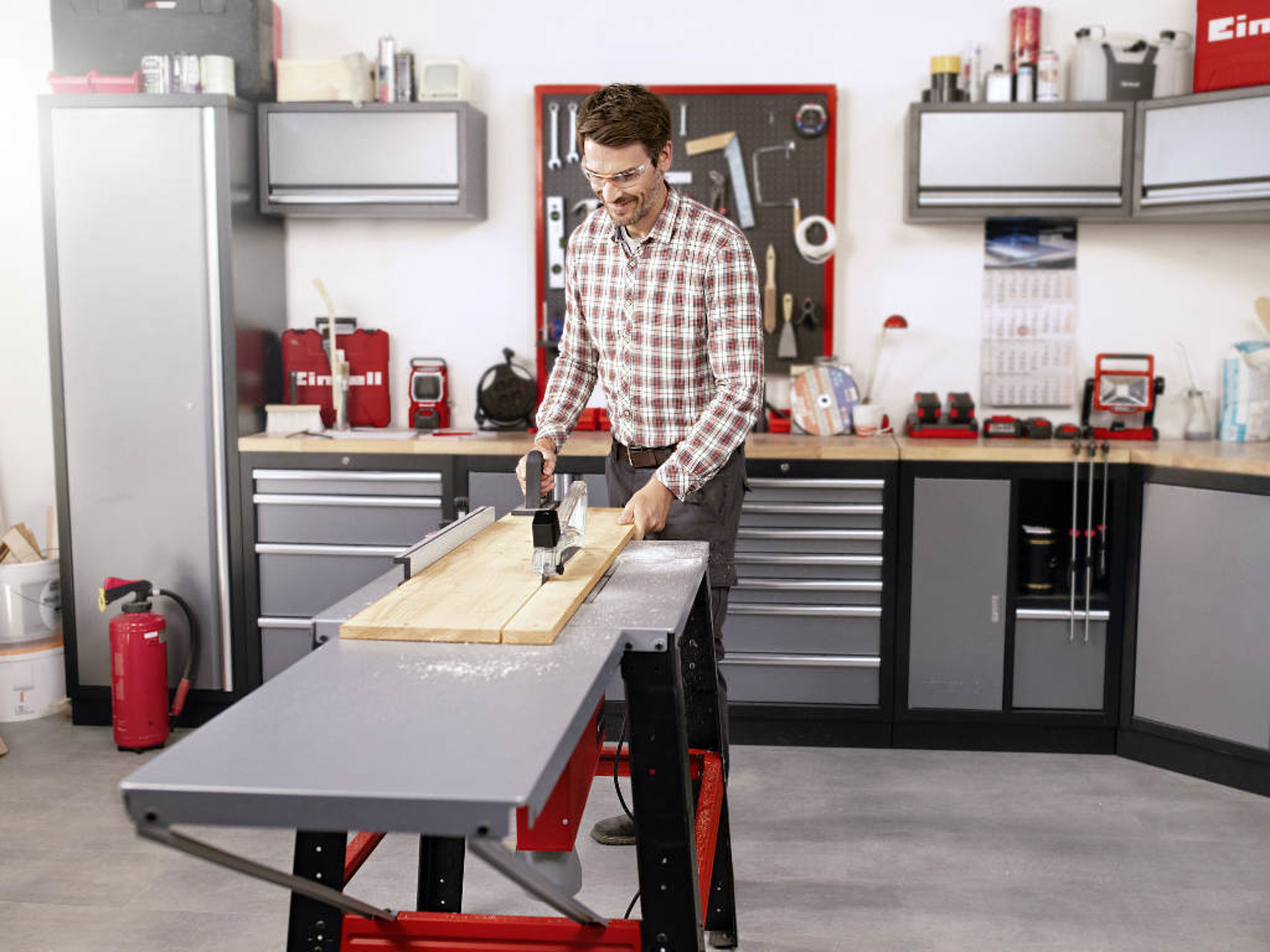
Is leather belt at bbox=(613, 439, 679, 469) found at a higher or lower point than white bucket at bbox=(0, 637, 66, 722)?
higher

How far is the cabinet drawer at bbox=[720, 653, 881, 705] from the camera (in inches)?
147

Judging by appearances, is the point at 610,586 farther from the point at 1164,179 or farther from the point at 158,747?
the point at 1164,179

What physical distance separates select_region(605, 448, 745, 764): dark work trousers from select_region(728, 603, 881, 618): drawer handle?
0.93 meters

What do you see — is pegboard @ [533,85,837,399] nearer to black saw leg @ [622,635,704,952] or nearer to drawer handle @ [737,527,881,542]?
drawer handle @ [737,527,881,542]

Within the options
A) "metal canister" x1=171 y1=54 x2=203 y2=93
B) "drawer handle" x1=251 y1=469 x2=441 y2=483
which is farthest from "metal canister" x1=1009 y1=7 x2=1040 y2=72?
"metal canister" x1=171 y1=54 x2=203 y2=93

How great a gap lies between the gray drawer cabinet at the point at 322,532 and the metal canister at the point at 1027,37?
2.22m

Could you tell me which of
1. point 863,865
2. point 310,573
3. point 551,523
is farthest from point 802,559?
point 551,523

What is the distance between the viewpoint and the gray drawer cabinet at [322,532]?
12.6ft

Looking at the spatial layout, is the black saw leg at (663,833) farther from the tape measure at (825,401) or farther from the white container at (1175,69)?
the white container at (1175,69)

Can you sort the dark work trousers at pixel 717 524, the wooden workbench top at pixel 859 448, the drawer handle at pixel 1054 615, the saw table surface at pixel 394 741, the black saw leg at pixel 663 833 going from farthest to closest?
the drawer handle at pixel 1054 615 < the wooden workbench top at pixel 859 448 < the dark work trousers at pixel 717 524 < the black saw leg at pixel 663 833 < the saw table surface at pixel 394 741

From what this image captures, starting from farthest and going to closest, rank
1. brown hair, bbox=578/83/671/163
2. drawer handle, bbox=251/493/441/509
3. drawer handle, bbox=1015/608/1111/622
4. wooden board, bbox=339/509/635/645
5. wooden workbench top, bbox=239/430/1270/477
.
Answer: drawer handle, bbox=251/493/441/509, drawer handle, bbox=1015/608/1111/622, wooden workbench top, bbox=239/430/1270/477, brown hair, bbox=578/83/671/163, wooden board, bbox=339/509/635/645

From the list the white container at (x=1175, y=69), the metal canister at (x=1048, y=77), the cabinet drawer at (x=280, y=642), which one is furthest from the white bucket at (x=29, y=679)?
the white container at (x=1175, y=69)

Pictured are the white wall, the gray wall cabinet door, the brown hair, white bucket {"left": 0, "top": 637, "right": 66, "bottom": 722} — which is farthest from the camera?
the white wall

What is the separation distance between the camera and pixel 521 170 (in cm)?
422
